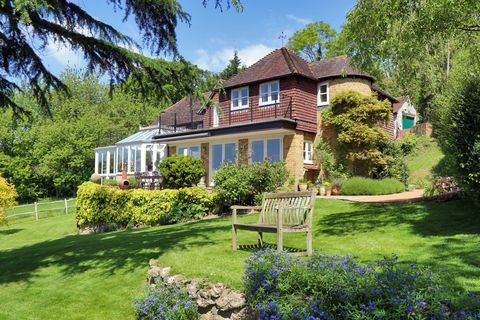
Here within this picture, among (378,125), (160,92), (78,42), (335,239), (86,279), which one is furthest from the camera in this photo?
(378,125)

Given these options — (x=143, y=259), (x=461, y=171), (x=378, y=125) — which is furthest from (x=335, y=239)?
(x=378, y=125)

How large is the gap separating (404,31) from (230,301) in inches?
282

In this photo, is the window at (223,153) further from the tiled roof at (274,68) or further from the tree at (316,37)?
the tree at (316,37)

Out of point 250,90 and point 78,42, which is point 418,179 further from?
point 78,42

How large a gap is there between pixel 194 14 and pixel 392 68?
17.5ft

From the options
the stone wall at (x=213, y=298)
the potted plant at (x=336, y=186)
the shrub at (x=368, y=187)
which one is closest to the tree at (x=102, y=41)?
the stone wall at (x=213, y=298)

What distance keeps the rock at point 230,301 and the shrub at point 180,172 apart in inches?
658

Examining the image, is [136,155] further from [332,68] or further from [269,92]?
[332,68]

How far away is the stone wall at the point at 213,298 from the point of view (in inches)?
225

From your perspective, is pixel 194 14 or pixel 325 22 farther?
pixel 325 22

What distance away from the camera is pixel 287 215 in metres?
8.28

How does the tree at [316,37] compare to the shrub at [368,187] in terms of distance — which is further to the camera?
the tree at [316,37]

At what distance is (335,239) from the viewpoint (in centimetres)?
909

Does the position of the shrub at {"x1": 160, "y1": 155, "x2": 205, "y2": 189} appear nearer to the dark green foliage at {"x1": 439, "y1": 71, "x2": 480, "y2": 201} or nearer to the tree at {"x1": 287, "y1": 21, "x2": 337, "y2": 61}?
the dark green foliage at {"x1": 439, "y1": 71, "x2": 480, "y2": 201}
